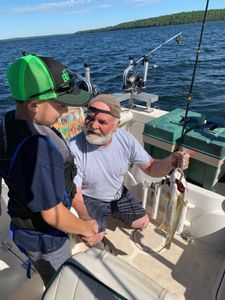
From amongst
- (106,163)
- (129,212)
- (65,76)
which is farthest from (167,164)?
(65,76)

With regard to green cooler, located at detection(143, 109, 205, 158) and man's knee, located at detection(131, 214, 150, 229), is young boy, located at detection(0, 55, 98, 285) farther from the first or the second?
green cooler, located at detection(143, 109, 205, 158)

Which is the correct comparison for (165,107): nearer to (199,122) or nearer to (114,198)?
(199,122)

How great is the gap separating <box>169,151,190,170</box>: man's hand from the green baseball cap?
3.88ft

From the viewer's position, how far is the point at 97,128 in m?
2.36

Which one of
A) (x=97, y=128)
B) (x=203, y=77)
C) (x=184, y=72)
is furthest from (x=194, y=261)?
(x=184, y=72)

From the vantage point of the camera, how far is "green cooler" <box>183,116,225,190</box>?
2924mm

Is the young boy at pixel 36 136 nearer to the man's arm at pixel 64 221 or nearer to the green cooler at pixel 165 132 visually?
the man's arm at pixel 64 221

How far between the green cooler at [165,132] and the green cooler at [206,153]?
109 mm

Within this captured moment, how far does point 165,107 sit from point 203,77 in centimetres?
457

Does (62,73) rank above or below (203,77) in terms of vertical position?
above

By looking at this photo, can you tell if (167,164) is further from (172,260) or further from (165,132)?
(172,260)

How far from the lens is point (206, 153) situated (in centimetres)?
300

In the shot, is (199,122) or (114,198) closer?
(114,198)

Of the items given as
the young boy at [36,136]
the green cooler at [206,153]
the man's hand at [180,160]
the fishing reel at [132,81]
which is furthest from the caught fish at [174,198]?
the fishing reel at [132,81]
